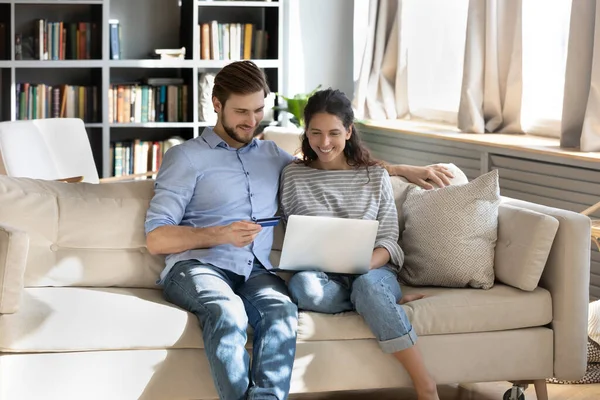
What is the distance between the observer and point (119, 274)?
3.03 m

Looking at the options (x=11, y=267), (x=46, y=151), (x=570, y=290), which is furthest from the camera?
(x=46, y=151)

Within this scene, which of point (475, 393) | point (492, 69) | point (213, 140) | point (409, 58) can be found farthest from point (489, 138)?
point (213, 140)

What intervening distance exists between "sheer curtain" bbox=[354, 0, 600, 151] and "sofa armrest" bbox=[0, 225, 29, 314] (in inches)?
102

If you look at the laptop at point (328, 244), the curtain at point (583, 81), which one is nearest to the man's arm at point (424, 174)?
the laptop at point (328, 244)

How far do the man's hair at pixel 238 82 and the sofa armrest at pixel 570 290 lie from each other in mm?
1039

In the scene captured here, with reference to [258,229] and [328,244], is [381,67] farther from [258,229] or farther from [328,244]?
[258,229]

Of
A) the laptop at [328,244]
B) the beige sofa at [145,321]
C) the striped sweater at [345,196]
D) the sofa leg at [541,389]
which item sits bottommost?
the sofa leg at [541,389]

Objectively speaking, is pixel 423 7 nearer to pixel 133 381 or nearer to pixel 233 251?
pixel 233 251

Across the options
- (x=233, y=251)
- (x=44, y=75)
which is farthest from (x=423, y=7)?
(x=233, y=251)

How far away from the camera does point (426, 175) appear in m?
3.33

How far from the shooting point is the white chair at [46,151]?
4.27m

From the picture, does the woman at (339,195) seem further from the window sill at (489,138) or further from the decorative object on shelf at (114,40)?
the decorative object on shelf at (114,40)

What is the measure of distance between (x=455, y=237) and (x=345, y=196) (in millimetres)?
384

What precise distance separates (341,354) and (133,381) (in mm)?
612
